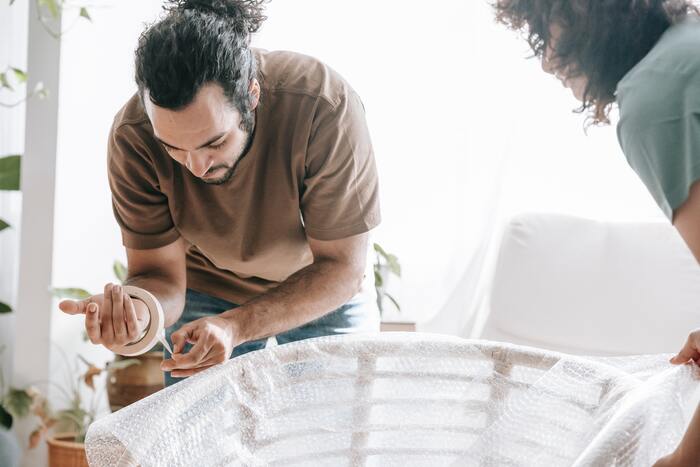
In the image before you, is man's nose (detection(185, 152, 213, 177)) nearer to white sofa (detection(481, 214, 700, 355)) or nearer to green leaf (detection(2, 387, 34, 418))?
white sofa (detection(481, 214, 700, 355))

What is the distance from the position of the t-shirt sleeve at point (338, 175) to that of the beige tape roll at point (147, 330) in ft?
1.03

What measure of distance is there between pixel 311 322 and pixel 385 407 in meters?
0.37

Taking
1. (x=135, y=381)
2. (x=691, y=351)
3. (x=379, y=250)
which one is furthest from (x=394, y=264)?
(x=691, y=351)

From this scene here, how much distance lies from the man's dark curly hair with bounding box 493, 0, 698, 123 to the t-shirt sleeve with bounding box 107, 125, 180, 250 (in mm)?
685

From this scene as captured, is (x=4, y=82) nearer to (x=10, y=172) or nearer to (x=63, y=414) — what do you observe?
(x=10, y=172)

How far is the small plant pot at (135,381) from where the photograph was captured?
7.67ft

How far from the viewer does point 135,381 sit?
92.0 inches

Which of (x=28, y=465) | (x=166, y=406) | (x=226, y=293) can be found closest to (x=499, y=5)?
(x=166, y=406)

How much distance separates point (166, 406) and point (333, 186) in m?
0.48

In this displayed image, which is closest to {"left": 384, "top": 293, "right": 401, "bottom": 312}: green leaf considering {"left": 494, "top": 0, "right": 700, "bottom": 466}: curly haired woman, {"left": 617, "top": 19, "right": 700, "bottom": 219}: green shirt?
{"left": 494, "top": 0, "right": 700, "bottom": 466}: curly haired woman

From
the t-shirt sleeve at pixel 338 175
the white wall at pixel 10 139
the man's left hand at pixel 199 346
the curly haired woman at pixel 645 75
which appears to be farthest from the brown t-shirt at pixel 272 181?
the white wall at pixel 10 139

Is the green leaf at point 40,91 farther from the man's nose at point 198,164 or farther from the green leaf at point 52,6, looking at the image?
the man's nose at point 198,164

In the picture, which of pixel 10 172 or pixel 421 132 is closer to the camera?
pixel 10 172

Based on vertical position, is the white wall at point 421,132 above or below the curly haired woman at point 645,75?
below
